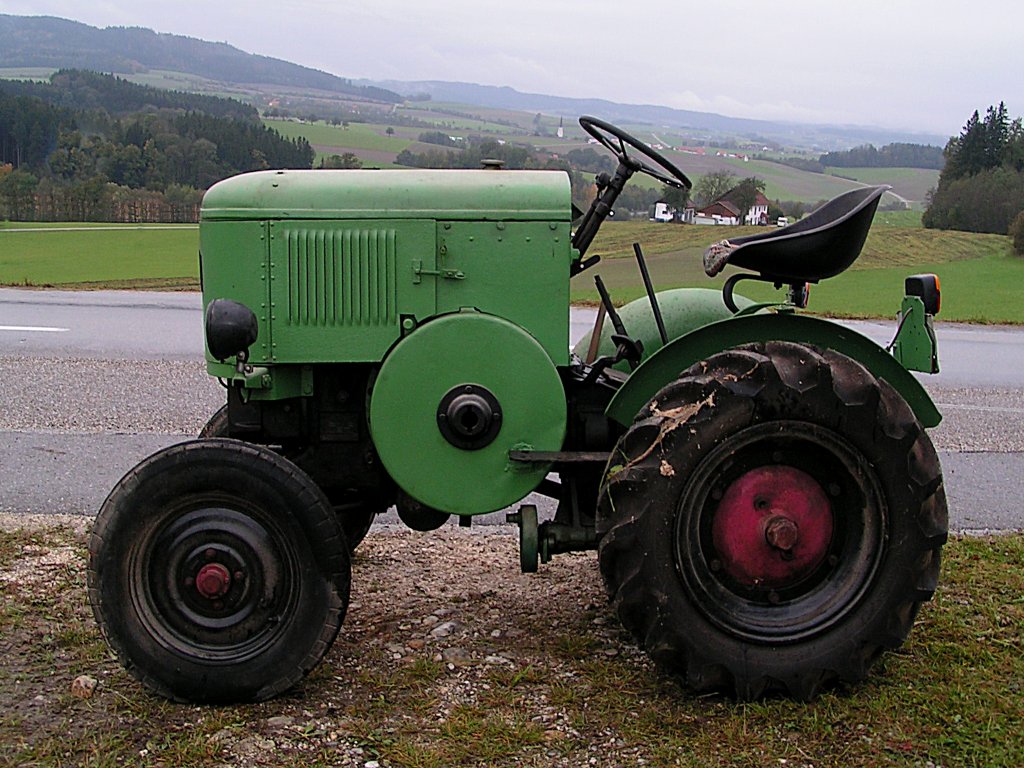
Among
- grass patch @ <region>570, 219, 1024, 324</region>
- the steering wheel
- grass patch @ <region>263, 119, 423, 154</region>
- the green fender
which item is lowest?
grass patch @ <region>570, 219, 1024, 324</region>

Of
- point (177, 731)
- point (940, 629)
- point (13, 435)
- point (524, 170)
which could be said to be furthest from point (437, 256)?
point (13, 435)

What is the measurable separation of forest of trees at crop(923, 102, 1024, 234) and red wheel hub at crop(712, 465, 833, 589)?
118 feet

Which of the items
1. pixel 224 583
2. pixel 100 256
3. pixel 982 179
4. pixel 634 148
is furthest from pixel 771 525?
pixel 982 179

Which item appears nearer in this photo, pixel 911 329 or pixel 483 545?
pixel 911 329

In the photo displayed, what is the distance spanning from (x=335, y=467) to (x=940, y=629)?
247 cm

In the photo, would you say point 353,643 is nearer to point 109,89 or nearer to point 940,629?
point 940,629

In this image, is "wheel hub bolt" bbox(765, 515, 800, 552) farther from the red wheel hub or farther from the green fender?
the green fender

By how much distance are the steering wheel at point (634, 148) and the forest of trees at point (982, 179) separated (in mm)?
35484

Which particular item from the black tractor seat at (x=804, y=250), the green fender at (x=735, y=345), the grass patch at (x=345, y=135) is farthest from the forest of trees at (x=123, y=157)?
the green fender at (x=735, y=345)

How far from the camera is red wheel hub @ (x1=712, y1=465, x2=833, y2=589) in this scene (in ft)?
11.5

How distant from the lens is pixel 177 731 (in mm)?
3248

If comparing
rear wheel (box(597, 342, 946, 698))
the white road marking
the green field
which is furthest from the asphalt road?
the green field

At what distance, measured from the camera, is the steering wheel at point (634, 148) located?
13.0ft

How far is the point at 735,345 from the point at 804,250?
0.44m
